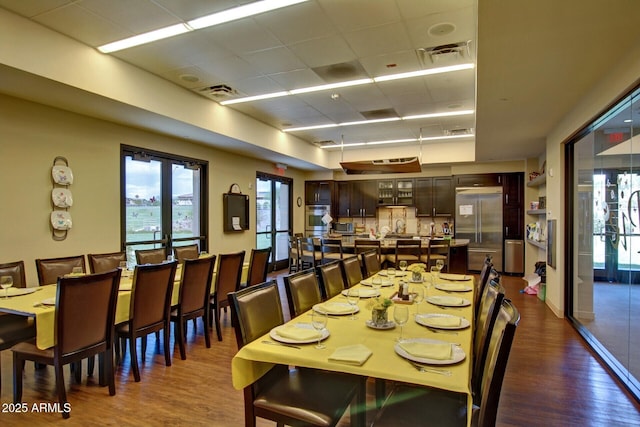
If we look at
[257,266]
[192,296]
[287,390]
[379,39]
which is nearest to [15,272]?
[192,296]

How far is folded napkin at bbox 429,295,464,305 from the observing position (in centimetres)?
261

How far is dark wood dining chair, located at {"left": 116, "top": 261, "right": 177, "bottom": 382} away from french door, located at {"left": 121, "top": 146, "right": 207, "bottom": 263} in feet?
7.15

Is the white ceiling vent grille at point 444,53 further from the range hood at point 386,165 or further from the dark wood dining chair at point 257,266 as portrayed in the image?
the dark wood dining chair at point 257,266

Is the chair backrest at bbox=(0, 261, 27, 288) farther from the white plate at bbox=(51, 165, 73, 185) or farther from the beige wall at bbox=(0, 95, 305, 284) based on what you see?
the white plate at bbox=(51, 165, 73, 185)

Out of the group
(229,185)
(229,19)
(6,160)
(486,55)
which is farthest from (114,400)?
(229,185)

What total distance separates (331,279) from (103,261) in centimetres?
258

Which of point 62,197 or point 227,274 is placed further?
point 62,197

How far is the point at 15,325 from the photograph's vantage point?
9.83ft

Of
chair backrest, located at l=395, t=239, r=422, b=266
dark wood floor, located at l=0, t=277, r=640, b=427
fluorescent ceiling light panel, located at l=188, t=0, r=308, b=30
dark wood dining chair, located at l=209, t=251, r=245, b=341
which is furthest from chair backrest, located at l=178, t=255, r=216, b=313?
chair backrest, located at l=395, t=239, r=422, b=266

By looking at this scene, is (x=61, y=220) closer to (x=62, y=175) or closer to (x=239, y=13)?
(x=62, y=175)

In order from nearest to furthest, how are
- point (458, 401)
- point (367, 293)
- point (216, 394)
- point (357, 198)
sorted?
point (458, 401), point (216, 394), point (367, 293), point (357, 198)

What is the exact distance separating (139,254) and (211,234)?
7.35 ft

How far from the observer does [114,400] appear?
8.79ft

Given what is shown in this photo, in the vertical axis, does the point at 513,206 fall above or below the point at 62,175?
below
